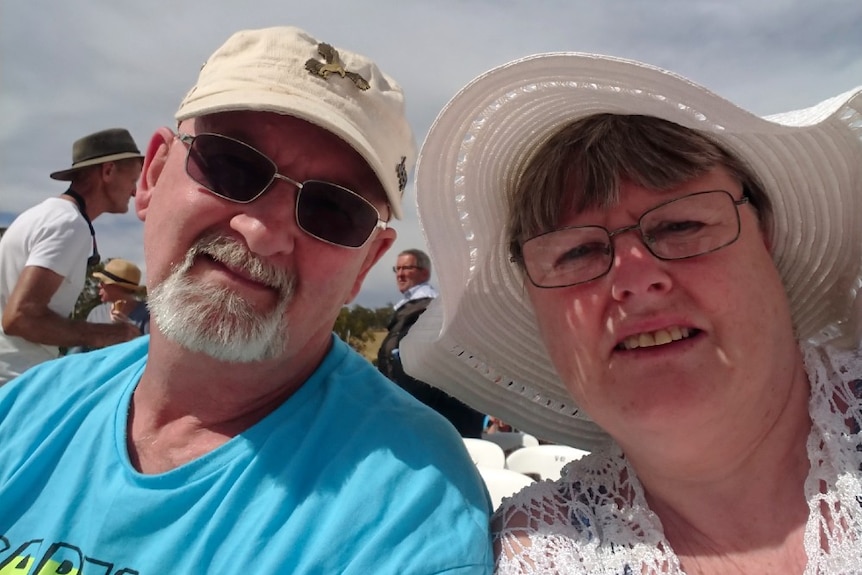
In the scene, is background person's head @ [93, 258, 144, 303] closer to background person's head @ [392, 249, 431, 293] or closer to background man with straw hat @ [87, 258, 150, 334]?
background man with straw hat @ [87, 258, 150, 334]

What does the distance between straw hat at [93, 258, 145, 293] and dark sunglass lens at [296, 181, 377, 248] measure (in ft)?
13.8

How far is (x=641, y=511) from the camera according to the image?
1214 mm

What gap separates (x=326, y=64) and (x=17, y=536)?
116 centimetres

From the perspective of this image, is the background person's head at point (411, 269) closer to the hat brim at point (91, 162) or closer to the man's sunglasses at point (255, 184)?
the hat brim at point (91, 162)

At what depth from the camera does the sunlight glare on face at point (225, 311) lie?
129cm

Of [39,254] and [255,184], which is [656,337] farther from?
[39,254]

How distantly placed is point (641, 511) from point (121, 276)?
4835 mm

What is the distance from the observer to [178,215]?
132 cm

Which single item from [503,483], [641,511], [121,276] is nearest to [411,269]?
[121,276]

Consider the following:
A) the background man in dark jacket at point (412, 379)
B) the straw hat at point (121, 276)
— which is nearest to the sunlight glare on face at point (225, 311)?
the background man in dark jacket at point (412, 379)

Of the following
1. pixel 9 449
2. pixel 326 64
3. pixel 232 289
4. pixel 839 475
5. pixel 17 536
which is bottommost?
pixel 17 536

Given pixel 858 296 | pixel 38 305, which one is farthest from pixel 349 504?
pixel 38 305

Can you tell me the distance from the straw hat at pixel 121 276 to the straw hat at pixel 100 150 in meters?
1.67

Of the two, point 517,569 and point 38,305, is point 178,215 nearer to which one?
point 517,569
